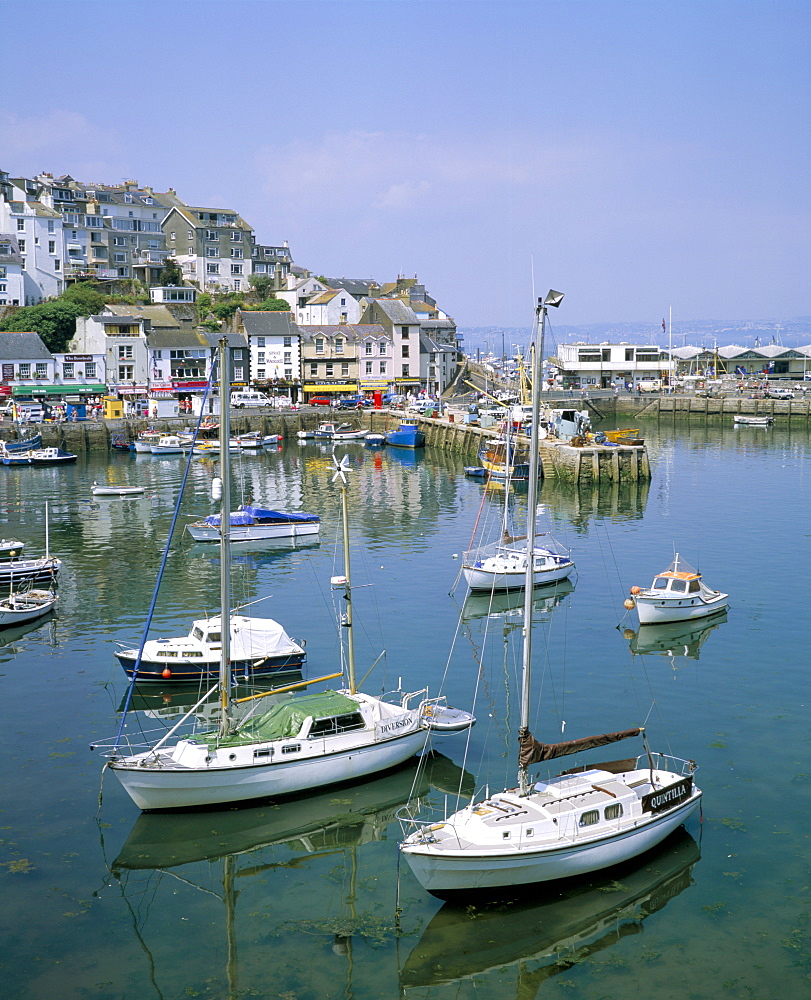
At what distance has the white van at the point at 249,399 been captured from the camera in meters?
118

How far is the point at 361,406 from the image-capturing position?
397 feet

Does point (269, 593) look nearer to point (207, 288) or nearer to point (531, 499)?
point (531, 499)

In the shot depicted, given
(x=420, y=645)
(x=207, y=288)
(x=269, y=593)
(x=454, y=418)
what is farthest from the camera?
(x=207, y=288)

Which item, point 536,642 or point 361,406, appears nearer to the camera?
point 536,642

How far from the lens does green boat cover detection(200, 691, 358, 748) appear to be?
23859mm

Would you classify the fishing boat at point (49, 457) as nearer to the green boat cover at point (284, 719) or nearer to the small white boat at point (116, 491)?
the small white boat at point (116, 491)

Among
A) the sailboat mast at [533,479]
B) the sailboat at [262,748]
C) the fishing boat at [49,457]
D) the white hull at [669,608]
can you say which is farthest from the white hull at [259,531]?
the fishing boat at [49,457]

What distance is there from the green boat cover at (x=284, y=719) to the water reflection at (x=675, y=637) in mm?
14853

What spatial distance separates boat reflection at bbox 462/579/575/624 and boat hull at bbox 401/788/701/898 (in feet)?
63.3

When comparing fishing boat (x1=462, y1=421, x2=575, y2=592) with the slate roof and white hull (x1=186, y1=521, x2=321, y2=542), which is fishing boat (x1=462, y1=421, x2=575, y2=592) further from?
the slate roof

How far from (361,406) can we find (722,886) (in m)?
103

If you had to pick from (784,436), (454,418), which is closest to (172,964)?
(454,418)

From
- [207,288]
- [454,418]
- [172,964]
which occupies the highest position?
[207,288]

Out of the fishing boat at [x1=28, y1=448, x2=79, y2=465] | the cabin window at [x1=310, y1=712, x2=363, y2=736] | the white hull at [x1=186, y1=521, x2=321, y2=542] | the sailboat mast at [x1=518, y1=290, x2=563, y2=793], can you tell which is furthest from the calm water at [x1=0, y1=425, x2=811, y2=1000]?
the fishing boat at [x1=28, y1=448, x2=79, y2=465]
